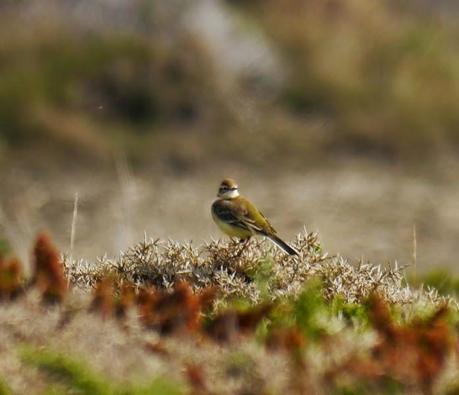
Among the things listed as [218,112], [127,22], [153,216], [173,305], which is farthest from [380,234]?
[173,305]

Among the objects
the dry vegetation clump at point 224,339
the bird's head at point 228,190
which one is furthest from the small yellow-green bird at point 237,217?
the dry vegetation clump at point 224,339

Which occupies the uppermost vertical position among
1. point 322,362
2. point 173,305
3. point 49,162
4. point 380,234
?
point 49,162

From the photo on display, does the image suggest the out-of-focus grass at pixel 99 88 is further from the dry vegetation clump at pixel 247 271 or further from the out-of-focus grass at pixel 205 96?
the dry vegetation clump at pixel 247 271

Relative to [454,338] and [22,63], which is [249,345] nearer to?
[454,338]

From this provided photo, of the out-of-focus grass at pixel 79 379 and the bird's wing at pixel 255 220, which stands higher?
the bird's wing at pixel 255 220

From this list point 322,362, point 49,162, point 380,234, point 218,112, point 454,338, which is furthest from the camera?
point 218,112

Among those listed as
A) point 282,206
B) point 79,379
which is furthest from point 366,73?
point 79,379
